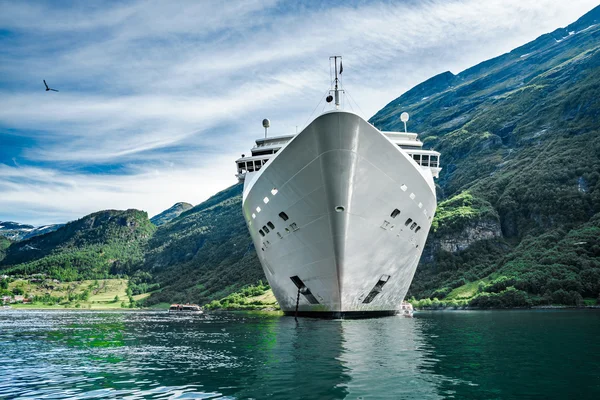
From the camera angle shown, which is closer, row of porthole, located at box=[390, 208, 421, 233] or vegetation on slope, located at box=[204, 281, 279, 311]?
row of porthole, located at box=[390, 208, 421, 233]

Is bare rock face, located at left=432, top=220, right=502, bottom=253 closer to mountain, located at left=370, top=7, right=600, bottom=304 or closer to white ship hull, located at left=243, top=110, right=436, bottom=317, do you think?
mountain, located at left=370, top=7, right=600, bottom=304

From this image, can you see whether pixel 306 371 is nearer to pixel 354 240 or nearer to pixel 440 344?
pixel 440 344

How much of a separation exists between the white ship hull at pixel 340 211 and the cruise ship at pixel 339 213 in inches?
2.2

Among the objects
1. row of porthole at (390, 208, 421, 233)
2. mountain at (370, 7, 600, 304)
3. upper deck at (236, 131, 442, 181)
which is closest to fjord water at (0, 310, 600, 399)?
row of porthole at (390, 208, 421, 233)

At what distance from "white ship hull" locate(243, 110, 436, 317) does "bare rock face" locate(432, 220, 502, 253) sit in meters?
105

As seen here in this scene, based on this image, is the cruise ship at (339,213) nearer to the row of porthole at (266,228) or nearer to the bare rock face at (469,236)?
the row of porthole at (266,228)

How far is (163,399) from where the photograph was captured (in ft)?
30.1

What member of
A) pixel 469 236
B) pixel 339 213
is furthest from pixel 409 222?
pixel 469 236

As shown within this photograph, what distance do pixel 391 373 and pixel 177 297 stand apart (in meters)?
194

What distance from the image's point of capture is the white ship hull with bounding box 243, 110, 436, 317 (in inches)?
936

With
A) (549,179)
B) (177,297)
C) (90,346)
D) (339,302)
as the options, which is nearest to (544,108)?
(549,179)

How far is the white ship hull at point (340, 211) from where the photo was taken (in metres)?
23.8

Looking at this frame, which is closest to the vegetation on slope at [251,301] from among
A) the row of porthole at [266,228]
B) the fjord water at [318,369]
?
the row of porthole at [266,228]

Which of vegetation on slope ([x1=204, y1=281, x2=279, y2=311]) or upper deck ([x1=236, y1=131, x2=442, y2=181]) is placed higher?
upper deck ([x1=236, y1=131, x2=442, y2=181])
